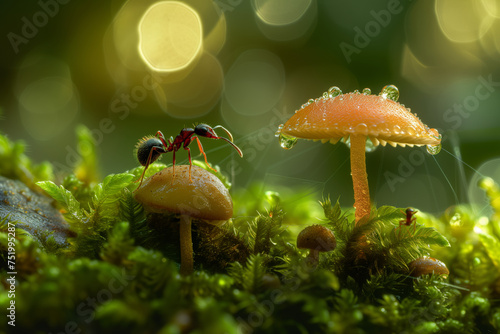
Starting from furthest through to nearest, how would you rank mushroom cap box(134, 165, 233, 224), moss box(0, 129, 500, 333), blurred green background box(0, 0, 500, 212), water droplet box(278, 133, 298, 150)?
blurred green background box(0, 0, 500, 212) → water droplet box(278, 133, 298, 150) → mushroom cap box(134, 165, 233, 224) → moss box(0, 129, 500, 333)

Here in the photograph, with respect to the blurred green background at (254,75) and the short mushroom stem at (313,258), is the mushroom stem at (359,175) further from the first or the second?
the blurred green background at (254,75)

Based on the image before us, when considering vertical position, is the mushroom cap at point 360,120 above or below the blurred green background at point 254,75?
above

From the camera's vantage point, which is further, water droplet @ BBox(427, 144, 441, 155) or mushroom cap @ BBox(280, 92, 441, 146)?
water droplet @ BBox(427, 144, 441, 155)

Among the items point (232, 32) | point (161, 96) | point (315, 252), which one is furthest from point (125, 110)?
point (315, 252)

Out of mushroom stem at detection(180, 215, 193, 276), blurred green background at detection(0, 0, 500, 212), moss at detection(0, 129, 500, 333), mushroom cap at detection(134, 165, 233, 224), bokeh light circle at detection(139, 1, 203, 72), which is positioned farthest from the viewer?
bokeh light circle at detection(139, 1, 203, 72)

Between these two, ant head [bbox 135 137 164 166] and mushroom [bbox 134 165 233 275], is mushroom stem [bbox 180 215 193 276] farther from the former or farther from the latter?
ant head [bbox 135 137 164 166]

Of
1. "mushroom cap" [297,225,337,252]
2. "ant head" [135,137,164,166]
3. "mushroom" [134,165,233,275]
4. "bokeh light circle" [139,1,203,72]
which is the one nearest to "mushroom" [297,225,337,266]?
"mushroom cap" [297,225,337,252]

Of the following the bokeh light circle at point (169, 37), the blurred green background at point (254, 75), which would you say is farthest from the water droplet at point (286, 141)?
the bokeh light circle at point (169, 37)
